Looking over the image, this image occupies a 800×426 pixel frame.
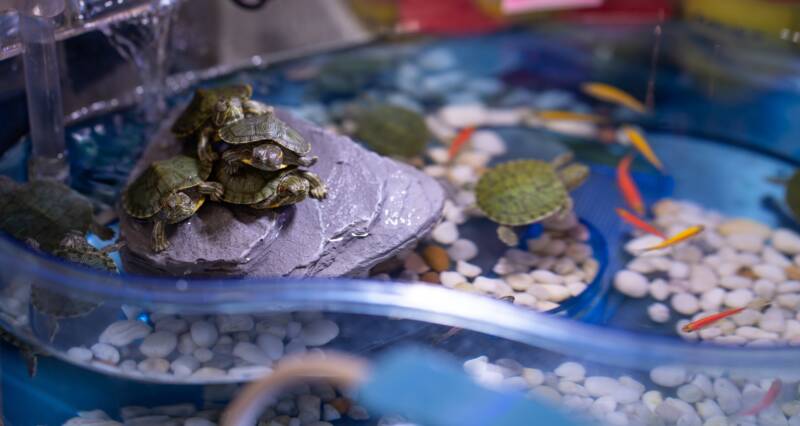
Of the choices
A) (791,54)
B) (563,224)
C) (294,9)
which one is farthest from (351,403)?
(791,54)

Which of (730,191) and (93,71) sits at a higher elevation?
(93,71)

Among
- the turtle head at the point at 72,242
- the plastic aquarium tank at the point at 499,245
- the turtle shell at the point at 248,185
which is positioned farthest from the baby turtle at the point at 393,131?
the turtle head at the point at 72,242

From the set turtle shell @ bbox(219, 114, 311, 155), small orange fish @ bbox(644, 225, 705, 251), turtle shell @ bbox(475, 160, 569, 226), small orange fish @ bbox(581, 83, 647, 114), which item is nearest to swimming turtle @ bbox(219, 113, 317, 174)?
turtle shell @ bbox(219, 114, 311, 155)

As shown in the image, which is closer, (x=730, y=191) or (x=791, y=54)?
(x=730, y=191)

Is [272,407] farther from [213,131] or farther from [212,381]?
[213,131]

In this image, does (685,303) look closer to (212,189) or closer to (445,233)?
(445,233)

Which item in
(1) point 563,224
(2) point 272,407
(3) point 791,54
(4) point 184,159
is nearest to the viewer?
(2) point 272,407
